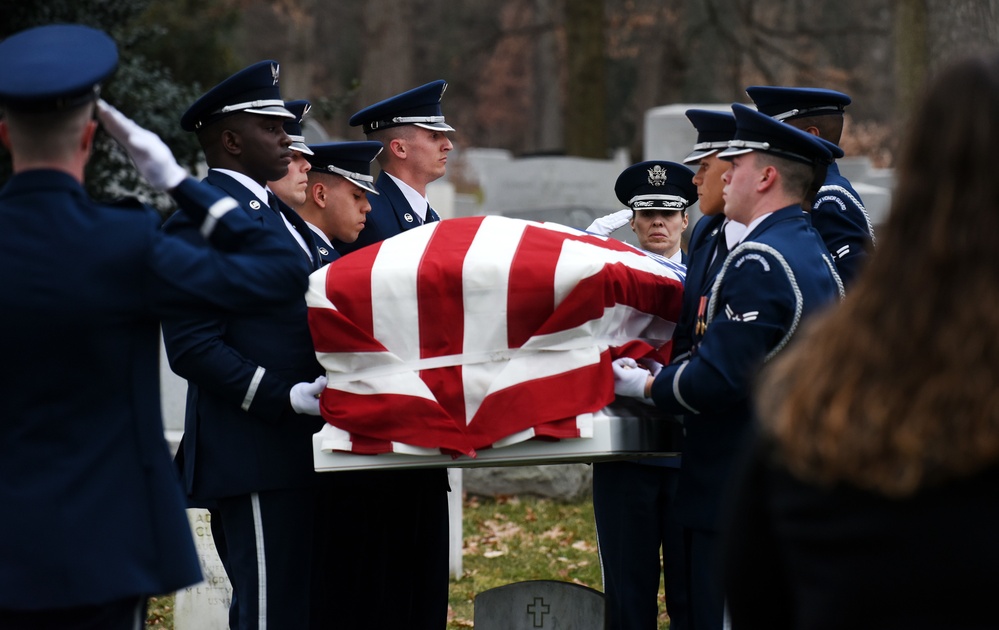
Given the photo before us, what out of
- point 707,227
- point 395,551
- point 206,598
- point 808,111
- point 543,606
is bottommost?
point 206,598

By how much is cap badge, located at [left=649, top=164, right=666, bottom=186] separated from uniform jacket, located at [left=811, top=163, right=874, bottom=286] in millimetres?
751

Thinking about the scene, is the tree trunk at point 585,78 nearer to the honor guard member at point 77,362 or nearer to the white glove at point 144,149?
the white glove at point 144,149

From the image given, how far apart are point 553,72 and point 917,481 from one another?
27.8 meters

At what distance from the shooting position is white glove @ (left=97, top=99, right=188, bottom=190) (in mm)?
2754

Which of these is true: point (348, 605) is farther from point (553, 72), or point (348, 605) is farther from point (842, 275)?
point (553, 72)

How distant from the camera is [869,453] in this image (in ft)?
5.03

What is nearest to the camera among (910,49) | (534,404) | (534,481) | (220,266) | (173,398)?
(220,266)

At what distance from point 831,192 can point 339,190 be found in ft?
5.78

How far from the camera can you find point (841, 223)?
462 cm

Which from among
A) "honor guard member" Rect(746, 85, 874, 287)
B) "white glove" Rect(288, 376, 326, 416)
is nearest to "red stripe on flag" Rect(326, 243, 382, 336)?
"white glove" Rect(288, 376, 326, 416)

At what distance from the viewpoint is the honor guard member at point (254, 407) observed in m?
3.86

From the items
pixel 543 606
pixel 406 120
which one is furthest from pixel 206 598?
pixel 406 120

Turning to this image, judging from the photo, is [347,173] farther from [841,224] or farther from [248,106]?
[841,224]

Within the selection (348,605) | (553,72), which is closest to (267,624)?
(348,605)
